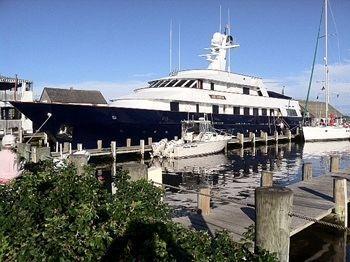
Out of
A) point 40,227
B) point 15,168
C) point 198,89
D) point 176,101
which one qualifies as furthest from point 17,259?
point 198,89

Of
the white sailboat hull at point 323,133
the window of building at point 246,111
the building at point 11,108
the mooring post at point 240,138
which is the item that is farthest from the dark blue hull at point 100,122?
the white sailboat hull at point 323,133

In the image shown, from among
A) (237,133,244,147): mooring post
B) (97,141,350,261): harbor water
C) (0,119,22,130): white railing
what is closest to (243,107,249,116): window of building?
(97,141,350,261): harbor water

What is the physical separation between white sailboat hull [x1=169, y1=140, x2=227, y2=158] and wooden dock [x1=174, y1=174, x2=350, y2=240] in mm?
15905

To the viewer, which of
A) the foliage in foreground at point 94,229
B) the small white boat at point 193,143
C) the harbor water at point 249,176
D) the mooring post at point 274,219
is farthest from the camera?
the small white boat at point 193,143

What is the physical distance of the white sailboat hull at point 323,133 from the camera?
4594 cm

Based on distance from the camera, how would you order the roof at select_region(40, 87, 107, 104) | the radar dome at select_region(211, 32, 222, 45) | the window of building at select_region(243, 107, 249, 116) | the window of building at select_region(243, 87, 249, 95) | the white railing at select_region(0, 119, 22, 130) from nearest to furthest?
the white railing at select_region(0, 119, 22, 130) < the window of building at select_region(243, 107, 249, 116) < the window of building at select_region(243, 87, 249, 95) < the radar dome at select_region(211, 32, 222, 45) < the roof at select_region(40, 87, 107, 104)

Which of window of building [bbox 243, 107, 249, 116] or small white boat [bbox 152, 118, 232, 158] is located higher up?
window of building [bbox 243, 107, 249, 116]

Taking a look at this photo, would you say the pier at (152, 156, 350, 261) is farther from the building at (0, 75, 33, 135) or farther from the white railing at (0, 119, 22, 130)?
the building at (0, 75, 33, 135)

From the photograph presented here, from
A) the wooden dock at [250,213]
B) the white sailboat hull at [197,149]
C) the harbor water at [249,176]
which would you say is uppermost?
the white sailboat hull at [197,149]

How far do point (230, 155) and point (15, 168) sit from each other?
26.7 meters

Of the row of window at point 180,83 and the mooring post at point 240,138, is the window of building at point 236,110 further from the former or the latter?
the row of window at point 180,83

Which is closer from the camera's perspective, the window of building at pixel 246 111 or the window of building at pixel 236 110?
the window of building at pixel 236 110

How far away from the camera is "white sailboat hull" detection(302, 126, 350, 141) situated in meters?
45.9

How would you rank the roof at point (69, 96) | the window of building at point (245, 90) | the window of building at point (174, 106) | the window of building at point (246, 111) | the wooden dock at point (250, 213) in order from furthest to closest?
the roof at point (69, 96) → the window of building at point (245, 90) → the window of building at point (246, 111) → the window of building at point (174, 106) → the wooden dock at point (250, 213)
